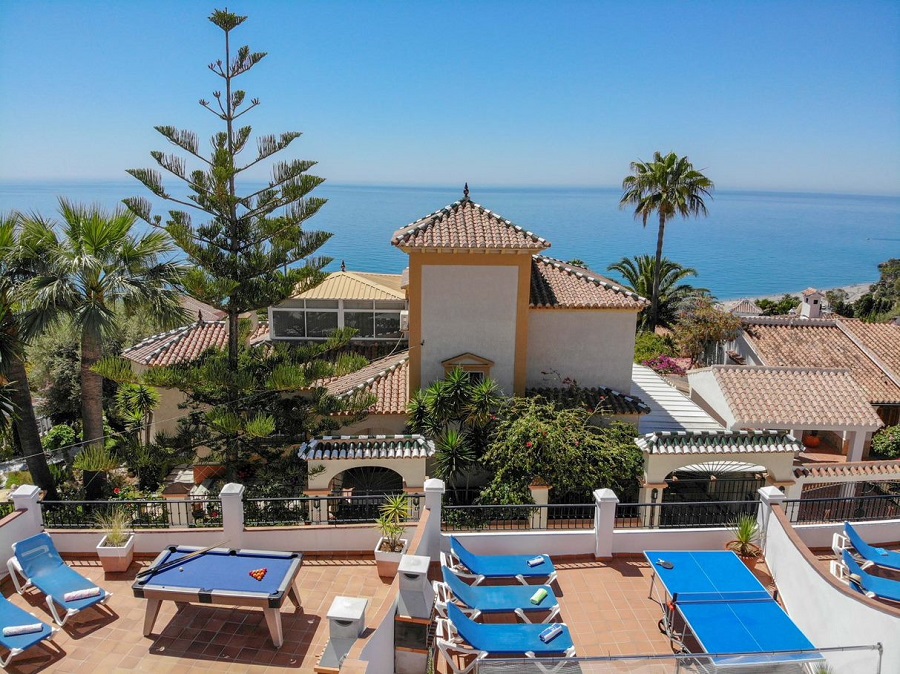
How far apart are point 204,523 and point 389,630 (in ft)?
16.9

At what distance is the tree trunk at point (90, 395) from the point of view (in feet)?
40.7

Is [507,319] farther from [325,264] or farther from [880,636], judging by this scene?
[880,636]

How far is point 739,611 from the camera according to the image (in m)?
7.10

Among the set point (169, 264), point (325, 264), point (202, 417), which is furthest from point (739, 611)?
point (169, 264)

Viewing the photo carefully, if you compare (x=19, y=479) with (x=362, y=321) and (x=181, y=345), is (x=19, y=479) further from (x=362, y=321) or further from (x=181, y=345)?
(x=362, y=321)

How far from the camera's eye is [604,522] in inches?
351

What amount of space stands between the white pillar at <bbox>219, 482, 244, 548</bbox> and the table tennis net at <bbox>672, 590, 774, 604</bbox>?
18.9ft

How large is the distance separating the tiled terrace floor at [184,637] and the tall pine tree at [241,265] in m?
4.25

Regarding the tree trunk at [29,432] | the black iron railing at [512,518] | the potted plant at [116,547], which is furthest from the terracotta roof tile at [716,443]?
the tree trunk at [29,432]

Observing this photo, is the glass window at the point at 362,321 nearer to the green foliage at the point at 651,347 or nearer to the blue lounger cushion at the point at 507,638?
the blue lounger cushion at the point at 507,638

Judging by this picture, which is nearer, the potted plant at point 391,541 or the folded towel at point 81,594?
the folded towel at point 81,594

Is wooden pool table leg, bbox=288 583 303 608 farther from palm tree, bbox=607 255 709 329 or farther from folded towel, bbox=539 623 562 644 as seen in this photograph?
palm tree, bbox=607 255 709 329

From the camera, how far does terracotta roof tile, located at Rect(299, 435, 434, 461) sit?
35.9 feet

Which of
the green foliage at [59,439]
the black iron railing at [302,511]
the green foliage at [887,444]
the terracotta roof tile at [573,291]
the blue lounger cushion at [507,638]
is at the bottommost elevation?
the green foliage at [59,439]
